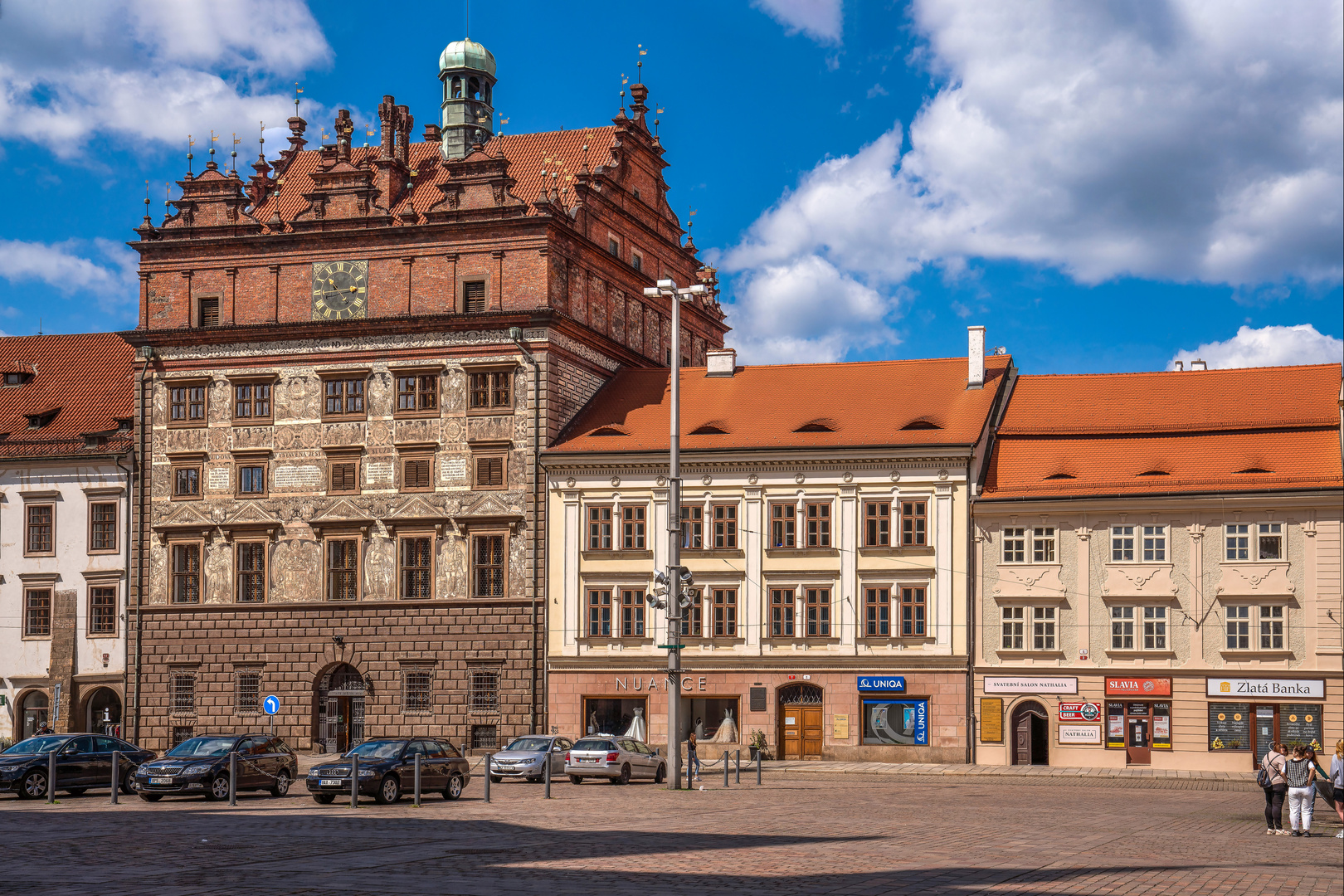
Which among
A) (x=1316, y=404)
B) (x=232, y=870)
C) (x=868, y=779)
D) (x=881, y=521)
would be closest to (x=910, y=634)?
(x=881, y=521)

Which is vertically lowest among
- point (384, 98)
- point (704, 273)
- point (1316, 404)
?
point (1316, 404)

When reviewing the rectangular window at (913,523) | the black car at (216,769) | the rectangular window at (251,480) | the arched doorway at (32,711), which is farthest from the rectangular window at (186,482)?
the rectangular window at (913,523)

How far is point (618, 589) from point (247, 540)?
47.5 feet

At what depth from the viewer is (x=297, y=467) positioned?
196 feet

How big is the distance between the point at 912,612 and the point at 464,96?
29.5 m

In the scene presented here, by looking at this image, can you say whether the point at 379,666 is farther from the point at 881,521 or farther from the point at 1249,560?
the point at 1249,560

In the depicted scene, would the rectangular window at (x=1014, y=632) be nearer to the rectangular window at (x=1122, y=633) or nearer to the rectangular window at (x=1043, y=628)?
the rectangular window at (x=1043, y=628)

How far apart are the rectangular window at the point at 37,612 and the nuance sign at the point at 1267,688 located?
42261mm

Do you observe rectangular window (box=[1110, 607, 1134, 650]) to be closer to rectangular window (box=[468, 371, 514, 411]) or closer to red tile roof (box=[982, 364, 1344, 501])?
red tile roof (box=[982, 364, 1344, 501])

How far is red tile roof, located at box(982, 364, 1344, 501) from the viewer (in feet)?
170

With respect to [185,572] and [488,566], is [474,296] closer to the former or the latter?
A: [488,566]

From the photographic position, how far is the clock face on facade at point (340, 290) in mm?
59875

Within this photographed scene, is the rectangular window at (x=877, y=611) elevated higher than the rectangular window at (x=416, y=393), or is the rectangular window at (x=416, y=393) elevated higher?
the rectangular window at (x=416, y=393)

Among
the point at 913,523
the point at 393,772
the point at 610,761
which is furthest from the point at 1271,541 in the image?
the point at 393,772
